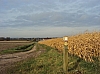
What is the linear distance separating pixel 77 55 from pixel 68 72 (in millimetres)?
5021

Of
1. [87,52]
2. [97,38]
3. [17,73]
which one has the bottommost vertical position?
[17,73]

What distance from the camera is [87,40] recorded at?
Answer: 1307cm

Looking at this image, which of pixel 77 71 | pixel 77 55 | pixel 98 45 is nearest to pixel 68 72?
pixel 77 71

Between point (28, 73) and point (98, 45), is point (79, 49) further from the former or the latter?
point (28, 73)

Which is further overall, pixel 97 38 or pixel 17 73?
pixel 97 38

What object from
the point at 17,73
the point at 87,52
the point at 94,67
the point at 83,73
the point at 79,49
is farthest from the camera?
the point at 79,49

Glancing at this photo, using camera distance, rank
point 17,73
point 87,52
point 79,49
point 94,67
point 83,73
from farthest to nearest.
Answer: point 79,49
point 87,52
point 17,73
point 94,67
point 83,73

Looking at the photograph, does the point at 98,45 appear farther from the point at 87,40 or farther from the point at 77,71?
the point at 77,71

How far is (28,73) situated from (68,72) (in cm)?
239

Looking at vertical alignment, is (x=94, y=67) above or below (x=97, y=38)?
below

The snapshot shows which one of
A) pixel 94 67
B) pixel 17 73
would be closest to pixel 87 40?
pixel 94 67

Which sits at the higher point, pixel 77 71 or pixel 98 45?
pixel 98 45

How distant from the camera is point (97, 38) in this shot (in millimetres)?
12844

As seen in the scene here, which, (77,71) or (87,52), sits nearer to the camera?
(77,71)
